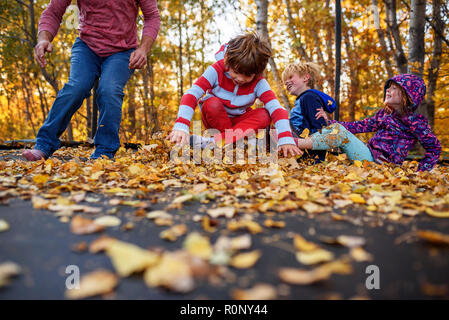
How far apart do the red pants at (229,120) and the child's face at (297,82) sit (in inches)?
35.5

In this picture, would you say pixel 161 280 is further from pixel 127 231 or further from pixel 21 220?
pixel 21 220

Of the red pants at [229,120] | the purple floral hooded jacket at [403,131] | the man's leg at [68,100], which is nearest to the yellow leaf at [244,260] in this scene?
the red pants at [229,120]

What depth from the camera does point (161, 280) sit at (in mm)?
613

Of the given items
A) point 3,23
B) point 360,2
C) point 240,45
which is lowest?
point 240,45

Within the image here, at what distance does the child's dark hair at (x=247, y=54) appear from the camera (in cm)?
218

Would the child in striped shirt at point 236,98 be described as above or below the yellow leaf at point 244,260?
above

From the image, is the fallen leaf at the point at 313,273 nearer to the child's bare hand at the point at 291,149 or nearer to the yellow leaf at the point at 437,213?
the yellow leaf at the point at 437,213

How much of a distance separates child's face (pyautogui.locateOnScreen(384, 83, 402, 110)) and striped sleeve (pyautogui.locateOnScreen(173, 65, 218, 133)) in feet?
5.71

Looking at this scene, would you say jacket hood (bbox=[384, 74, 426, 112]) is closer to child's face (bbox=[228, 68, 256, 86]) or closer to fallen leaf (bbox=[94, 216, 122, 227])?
child's face (bbox=[228, 68, 256, 86])

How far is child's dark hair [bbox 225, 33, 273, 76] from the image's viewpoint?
2.18 meters

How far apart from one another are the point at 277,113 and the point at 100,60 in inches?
65.7

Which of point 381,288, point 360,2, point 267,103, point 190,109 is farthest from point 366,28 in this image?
point 381,288

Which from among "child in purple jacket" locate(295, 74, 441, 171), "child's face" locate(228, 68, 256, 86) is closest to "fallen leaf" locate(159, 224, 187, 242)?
"child's face" locate(228, 68, 256, 86)

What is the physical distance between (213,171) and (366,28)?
30.1 ft
